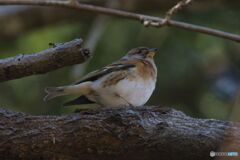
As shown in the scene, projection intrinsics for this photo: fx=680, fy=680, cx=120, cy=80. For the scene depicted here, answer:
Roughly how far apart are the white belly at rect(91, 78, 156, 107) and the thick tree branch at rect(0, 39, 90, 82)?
1.33 metres

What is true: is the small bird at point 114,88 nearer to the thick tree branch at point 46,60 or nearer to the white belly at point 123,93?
the white belly at point 123,93

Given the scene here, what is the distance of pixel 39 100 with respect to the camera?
840 cm

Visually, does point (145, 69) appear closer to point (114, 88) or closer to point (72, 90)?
point (114, 88)

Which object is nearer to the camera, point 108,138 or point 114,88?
point 108,138

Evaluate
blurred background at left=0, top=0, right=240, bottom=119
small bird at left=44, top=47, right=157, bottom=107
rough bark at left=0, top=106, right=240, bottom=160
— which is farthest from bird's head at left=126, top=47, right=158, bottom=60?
rough bark at left=0, top=106, right=240, bottom=160

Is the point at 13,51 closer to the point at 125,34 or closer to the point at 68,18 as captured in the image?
the point at 68,18

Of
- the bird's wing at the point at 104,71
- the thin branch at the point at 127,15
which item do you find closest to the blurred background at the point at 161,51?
the bird's wing at the point at 104,71

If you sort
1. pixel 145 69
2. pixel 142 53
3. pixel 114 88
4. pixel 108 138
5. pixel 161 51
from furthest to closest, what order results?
pixel 161 51 < pixel 142 53 < pixel 145 69 < pixel 114 88 < pixel 108 138

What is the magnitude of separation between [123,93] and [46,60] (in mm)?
1573

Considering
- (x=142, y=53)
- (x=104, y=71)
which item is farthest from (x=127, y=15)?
(x=142, y=53)

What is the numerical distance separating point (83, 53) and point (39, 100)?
13.1 ft

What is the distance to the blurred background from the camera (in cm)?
836

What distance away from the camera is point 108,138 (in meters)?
4.56

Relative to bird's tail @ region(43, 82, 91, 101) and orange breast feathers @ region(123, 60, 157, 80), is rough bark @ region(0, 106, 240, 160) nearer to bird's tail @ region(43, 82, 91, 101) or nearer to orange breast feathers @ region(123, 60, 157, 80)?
bird's tail @ region(43, 82, 91, 101)
